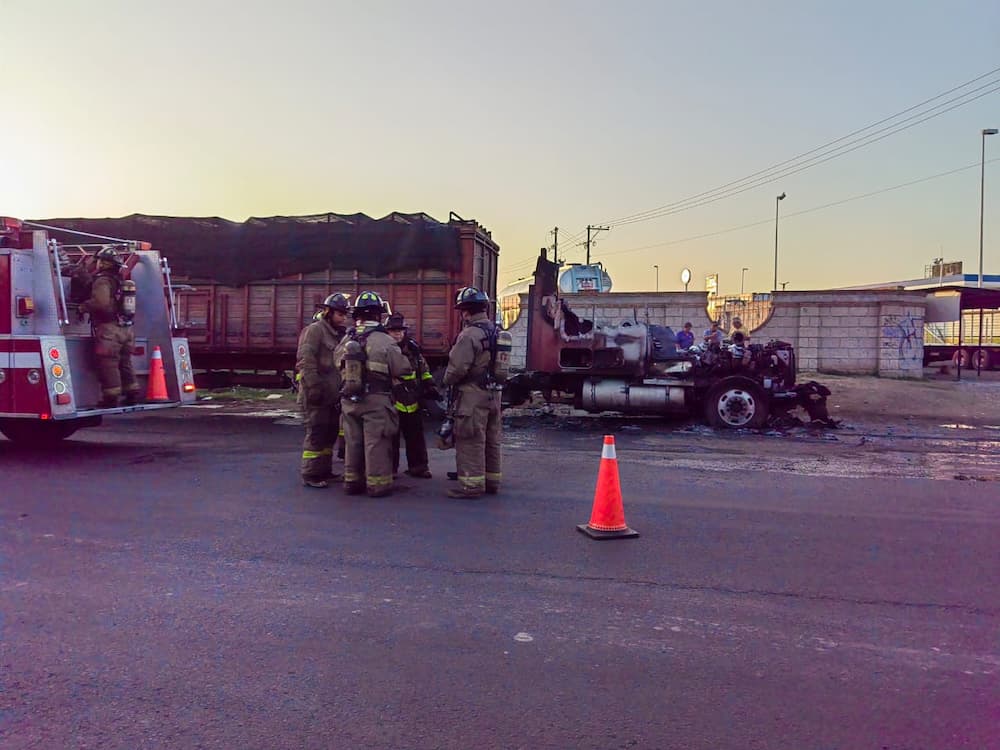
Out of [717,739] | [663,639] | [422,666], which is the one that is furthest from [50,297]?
[717,739]

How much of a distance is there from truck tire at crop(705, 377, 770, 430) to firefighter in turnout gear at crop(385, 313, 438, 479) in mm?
6163

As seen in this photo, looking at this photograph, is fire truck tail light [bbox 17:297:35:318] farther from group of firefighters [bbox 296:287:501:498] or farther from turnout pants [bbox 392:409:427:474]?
turnout pants [bbox 392:409:427:474]

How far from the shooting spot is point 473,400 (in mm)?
6910

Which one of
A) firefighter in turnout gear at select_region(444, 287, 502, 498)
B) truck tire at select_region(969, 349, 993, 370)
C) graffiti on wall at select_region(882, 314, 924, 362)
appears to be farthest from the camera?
truck tire at select_region(969, 349, 993, 370)

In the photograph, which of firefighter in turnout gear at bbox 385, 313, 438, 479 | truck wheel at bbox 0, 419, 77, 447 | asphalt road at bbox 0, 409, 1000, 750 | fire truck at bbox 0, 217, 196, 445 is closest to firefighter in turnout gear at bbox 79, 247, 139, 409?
fire truck at bbox 0, 217, 196, 445

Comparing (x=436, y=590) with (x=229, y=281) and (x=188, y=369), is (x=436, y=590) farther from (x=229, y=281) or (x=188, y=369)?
(x=229, y=281)

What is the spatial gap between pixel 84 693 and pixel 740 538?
14.1 ft

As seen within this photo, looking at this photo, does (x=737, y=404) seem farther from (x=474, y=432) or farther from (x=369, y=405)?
(x=369, y=405)

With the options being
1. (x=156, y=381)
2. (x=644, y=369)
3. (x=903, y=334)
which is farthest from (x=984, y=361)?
(x=156, y=381)

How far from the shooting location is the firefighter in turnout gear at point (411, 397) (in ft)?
24.4

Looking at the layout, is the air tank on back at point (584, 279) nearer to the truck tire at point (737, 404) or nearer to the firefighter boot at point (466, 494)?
the truck tire at point (737, 404)

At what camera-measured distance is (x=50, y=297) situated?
27.9 ft

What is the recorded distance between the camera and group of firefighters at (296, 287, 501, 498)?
691 centimetres

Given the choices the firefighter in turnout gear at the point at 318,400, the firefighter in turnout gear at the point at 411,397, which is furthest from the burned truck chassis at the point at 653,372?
the firefighter in turnout gear at the point at 318,400
